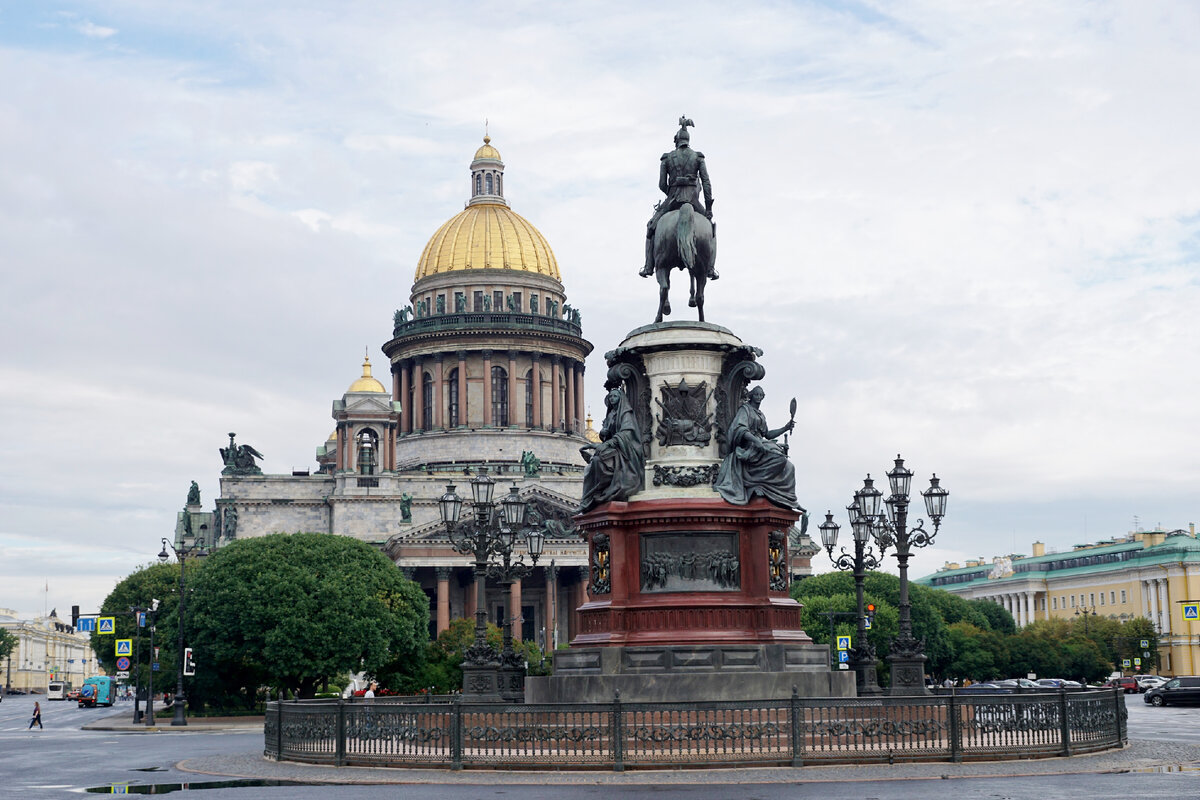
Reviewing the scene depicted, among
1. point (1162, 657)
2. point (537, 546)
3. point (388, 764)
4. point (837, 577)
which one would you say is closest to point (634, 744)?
point (388, 764)

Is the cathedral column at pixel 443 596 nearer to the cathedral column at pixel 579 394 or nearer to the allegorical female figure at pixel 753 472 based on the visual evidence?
the cathedral column at pixel 579 394

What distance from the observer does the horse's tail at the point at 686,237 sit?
31.2 metres

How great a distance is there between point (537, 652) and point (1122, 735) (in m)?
55.5

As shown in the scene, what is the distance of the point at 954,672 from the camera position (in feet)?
349

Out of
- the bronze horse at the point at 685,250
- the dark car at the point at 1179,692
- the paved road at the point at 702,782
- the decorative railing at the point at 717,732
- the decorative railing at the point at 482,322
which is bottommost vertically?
the dark car at the point at 1179,692

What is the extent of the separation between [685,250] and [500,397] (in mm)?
99809

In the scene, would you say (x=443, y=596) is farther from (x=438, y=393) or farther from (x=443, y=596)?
(x=438, y=393)

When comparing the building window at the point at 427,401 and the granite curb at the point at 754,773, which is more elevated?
the building window at the point at 427,401

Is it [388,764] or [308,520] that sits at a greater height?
[308,520]

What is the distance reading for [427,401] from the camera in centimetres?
13188

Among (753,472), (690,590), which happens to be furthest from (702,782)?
(753,472)

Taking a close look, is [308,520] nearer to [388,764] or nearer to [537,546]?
[537,546]

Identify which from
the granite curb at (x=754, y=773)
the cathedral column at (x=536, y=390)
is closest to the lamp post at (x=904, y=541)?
the granite curb at (x=754, y=773)

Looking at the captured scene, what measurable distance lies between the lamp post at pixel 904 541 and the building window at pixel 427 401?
93.5 m
